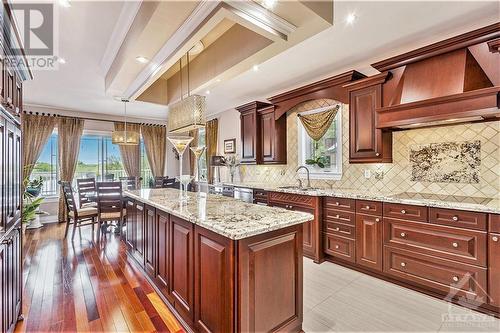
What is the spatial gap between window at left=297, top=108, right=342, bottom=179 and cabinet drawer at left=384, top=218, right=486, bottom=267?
1.33 m

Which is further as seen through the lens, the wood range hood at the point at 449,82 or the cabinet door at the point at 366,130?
the cabinet door at the point at 366,130

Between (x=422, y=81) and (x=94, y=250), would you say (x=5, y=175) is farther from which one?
(x=422, y=81)

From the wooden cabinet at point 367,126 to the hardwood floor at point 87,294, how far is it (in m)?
2.84

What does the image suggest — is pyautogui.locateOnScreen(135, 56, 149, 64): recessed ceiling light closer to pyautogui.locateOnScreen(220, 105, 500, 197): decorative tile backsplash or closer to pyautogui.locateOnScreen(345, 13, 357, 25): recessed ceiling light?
pyautogui.locateOnScreen(345, 13, 357, 25): recessed ceiling light

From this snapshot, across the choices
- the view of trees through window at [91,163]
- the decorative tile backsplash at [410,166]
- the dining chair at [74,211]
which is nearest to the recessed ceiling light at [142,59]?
the decorative tile backsplash at [410,166]

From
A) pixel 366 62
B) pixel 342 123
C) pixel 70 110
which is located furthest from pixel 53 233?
pixel 366 62

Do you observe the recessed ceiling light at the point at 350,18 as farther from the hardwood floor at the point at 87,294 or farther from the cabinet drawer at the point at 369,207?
the hardwood floor at the point at 87,294

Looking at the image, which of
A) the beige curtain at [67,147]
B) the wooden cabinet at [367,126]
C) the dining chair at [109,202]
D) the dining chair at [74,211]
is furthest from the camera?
the beige curtain at [67,147]

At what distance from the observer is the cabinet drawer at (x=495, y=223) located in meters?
2.11

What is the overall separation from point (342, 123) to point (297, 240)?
101 inches

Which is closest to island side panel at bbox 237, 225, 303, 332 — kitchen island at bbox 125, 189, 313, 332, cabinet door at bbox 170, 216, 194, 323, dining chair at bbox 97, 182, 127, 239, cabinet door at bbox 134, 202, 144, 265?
kitchen island at bbox 125, 189, 313, 332

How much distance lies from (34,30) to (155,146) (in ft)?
16.3

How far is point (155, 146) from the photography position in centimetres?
722

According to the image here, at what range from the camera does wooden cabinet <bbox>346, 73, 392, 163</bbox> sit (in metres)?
3.08
